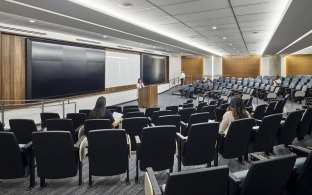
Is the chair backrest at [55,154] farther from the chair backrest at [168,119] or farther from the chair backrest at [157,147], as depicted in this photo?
the chair backrest at [168,119]

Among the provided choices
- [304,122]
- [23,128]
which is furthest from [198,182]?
[23,128]

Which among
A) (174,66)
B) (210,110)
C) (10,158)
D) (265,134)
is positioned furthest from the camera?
(174,66)

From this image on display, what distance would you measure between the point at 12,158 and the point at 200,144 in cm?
244

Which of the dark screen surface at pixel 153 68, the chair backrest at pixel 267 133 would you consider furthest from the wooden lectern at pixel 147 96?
the chair backrest at pixel 267 133

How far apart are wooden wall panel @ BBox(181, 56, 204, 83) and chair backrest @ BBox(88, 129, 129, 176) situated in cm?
2395

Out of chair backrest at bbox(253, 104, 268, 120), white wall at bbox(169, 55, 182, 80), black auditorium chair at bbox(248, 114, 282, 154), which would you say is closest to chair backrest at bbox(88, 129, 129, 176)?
black auditorium chair at bbox(248, 114, 282, 154)

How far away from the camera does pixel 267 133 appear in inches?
153

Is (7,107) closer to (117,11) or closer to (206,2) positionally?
(117,11)

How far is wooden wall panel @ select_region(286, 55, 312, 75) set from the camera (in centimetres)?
2595

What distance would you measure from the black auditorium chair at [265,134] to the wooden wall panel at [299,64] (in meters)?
25.9

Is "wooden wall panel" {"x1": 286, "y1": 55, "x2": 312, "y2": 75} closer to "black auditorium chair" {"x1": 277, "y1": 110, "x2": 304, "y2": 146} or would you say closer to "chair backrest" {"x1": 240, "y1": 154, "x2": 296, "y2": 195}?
"black auditorium chair" {"x1": 277, "y1": 110, "x2": 304, "y2": 146}

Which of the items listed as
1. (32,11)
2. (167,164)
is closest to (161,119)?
(167,164)

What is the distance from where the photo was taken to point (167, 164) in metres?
3.54

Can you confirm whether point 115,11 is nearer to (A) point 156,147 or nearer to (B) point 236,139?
(A) point 156,147
